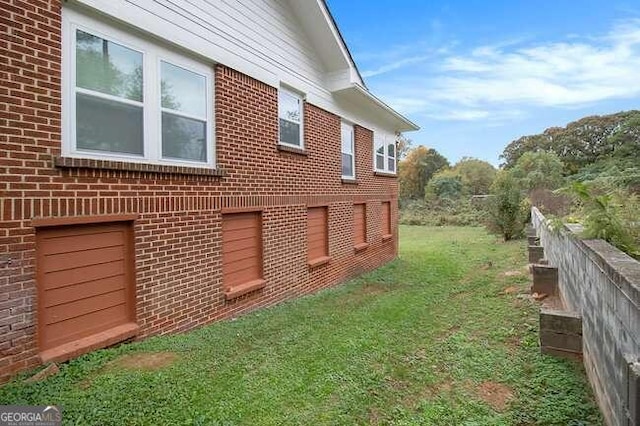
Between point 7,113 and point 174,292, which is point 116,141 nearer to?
point 7,113

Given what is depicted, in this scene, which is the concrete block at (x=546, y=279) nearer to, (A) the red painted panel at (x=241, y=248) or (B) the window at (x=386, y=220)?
(A) the red painted panel at (x=241, y=248)

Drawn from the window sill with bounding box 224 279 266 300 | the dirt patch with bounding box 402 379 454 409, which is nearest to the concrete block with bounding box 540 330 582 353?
the dirt patch with bounding box 402 379 454 409

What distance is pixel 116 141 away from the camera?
4344 mm

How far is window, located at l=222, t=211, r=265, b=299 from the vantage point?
5.98m

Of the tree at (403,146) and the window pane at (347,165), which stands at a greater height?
the tree at (403,146)

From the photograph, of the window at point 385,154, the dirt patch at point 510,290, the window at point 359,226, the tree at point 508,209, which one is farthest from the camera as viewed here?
the tree at point 508,209

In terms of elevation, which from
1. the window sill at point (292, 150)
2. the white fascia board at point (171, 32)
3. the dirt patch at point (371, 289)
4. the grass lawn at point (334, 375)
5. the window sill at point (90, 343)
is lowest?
the dirt patch at point (371, 289)

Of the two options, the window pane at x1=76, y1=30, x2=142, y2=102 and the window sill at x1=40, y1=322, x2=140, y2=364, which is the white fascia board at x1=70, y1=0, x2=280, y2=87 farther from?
the window sill at x1=40, y1=322, x2=140, y2=364

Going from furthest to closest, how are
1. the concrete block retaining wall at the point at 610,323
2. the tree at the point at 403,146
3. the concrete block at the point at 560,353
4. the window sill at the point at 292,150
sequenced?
the tree at the point at 403,146 < the window sill at the point at 292,150 < the concrete block at the point at 560,353 < the concrete block retaining wall at the point at 610,323

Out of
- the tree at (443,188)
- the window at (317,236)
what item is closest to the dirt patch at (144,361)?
the window at (317,236)

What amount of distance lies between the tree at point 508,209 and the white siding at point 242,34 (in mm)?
11465

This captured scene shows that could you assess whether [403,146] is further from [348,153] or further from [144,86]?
[144,86]

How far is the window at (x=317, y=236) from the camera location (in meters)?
8.52

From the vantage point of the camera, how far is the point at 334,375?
399 cm
